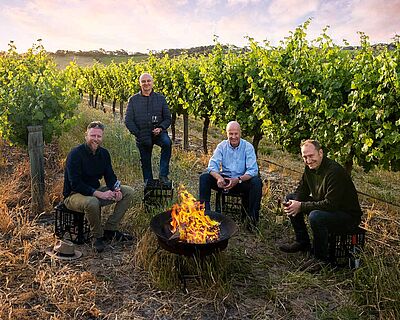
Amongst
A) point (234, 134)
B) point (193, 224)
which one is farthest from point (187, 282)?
point (234, 134)

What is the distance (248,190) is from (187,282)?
5.74 ft

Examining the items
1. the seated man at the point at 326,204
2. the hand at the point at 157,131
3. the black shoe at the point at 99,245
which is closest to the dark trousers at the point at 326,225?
the seated man at the point at 326,204

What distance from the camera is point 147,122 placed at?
239 inches

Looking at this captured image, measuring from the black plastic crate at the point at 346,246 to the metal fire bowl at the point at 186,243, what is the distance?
1.18 m

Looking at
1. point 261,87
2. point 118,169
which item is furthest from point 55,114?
point 261,87

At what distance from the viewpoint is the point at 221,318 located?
3.28 m

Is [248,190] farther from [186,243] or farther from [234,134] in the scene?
[186,243]

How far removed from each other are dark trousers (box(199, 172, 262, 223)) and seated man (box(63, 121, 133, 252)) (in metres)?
1.03

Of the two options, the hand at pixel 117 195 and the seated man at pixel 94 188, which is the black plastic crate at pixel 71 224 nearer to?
the seated man at pixel 94 188

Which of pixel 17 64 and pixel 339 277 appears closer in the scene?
pixel 339 277

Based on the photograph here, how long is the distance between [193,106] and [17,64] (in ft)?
16.3

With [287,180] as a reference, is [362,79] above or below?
above

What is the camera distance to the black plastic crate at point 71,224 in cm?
457

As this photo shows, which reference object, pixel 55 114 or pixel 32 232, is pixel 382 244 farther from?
pixel 55 114
